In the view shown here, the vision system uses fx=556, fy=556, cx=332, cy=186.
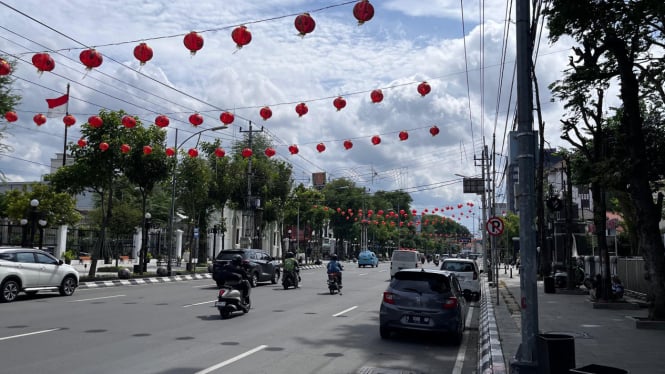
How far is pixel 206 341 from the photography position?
34.1 ft

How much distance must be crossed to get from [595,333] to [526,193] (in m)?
6.35

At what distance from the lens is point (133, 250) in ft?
168

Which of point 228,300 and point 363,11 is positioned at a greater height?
point 363,11

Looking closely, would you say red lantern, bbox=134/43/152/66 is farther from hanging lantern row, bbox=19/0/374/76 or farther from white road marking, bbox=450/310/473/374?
white road marking, bbox=450/310/473/374

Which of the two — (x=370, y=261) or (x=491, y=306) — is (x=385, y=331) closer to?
(x=491, y=306)

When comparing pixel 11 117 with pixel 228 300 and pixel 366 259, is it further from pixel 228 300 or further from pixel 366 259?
pixel 366 259

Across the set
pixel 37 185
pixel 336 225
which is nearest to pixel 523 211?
pixel 37 185

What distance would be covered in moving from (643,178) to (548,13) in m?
5.07

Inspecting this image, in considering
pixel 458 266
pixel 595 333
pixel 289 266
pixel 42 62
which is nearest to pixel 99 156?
pixel 289 266

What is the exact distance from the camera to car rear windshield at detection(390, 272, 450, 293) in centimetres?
1133

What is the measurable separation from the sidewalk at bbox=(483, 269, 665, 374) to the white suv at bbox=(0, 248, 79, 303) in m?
14.4

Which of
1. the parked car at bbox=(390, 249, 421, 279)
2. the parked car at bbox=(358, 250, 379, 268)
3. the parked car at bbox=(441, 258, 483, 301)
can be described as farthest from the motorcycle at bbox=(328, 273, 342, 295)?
the parked car at bbox=(358, 250, 379, 268)

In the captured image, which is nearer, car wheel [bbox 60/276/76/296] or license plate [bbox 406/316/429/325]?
license plate [bbox 406/316/429/325]

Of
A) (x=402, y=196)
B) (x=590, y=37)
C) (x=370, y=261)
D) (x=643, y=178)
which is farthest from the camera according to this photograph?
(x=402, y=196)
